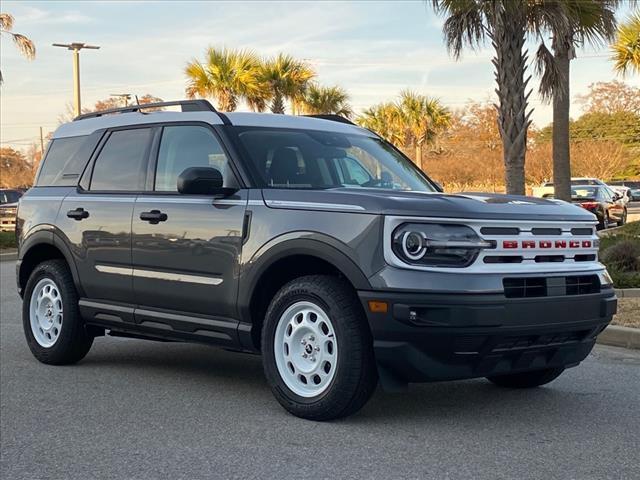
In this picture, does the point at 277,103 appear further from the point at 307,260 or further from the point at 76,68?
the point at 307,260

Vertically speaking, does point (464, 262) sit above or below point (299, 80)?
below

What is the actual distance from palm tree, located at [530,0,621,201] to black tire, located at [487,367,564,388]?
426 inches

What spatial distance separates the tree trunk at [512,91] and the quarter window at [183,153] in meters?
9.66

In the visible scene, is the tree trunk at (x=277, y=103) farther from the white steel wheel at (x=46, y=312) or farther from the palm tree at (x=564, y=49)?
the white steel wheel at (x=46, y=312)

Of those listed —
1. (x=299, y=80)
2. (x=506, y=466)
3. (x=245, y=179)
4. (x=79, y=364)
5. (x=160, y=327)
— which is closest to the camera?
(x=506, y=466)

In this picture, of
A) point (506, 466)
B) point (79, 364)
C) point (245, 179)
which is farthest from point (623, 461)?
point (79, 364)

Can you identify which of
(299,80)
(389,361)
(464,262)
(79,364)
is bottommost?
(79,364)

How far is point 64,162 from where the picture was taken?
25.6 ft

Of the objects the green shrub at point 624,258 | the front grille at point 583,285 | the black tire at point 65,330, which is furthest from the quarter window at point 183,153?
the green shrub at point 624,258

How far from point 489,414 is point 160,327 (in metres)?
2.42

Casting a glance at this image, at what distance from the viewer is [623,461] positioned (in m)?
4.68

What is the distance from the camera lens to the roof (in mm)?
6504

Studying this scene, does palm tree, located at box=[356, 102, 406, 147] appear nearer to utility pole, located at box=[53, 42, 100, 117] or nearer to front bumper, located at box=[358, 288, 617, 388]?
utility pole, located at box=[53, 42, 100, 117]

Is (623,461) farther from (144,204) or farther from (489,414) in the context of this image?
(144,204)
